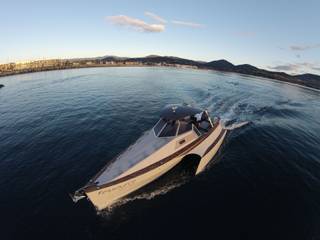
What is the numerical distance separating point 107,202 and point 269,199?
1217 cm

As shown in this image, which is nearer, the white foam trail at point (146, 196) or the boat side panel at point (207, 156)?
the white foam trail at point (146, 196)

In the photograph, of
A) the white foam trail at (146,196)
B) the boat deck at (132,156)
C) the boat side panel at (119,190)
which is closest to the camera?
the boat side panel at (119,190)

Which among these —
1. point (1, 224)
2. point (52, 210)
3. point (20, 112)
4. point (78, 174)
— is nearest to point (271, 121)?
point (78, 174)

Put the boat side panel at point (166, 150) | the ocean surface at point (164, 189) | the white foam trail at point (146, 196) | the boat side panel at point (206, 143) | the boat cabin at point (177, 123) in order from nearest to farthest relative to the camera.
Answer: the ocean surface at point (164, 189) < the white foam trail at point (146, 196) < the boat side panel at point (166, 150) < the boat cabin at point (177, 123) < the boat side panel at point (206, 143)

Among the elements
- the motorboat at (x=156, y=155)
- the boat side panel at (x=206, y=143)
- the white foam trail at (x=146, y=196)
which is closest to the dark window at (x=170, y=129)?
the motorboat at (x=156, y=155)

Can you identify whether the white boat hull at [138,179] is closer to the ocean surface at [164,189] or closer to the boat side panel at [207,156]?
Answer: the boat side panel at [207,156]

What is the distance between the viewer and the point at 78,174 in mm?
16938

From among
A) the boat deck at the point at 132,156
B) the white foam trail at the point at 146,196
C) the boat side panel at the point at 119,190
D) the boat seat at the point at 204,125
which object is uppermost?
the boat seat at the point at 204,125

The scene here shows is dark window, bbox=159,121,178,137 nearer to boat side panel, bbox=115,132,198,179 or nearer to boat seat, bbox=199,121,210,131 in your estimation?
boat side panel, bbox=115,132,198,179

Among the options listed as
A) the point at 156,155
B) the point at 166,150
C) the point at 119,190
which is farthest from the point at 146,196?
the point at 166,150

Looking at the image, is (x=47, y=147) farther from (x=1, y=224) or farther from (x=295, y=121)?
(x=295, y=121)

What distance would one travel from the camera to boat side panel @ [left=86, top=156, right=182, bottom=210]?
41.1 feet

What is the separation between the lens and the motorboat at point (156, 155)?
1291cm

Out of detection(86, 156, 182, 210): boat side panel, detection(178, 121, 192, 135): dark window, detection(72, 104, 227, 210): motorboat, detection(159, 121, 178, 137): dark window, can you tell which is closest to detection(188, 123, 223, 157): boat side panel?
detection(72, 104, 227, 210): motorboat
